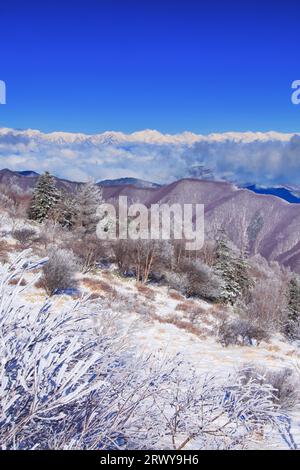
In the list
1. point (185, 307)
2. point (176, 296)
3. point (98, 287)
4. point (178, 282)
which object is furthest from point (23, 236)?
point (185, 307)

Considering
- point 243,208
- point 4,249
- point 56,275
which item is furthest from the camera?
point 243,208

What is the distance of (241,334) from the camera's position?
46.1 ft

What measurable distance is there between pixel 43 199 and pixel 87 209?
3876 millimetres

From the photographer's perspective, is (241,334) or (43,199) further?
(43,199)

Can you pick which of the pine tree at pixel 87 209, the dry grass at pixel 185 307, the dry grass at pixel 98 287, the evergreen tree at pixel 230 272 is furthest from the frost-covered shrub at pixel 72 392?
the pine tree at pixel 87 209

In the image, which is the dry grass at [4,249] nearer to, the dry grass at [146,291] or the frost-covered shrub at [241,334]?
the dry grass at [146,291]

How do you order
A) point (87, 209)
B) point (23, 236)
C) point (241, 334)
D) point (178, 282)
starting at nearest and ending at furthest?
point (241, 334) → point (23, 236) → point (178, 282) → point (87, 209)

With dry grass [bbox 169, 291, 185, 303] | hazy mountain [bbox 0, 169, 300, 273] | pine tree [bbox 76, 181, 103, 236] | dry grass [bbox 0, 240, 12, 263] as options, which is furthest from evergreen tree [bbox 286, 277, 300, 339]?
hazy mountain [bbox 0, 169, 300, 273]

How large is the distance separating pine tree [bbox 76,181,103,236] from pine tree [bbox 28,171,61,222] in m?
2.22

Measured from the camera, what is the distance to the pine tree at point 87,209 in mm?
30603

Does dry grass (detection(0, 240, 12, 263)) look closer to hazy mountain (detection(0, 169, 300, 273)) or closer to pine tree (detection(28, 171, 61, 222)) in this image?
pine tree (detection(28, 171, 61, 222))

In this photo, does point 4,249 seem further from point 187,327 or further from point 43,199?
point 43,199

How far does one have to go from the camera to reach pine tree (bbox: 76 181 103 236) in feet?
100

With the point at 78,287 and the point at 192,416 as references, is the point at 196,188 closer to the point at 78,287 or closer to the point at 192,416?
the point at 78,287
